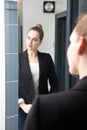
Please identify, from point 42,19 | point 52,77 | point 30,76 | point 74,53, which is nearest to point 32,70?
point 30,76

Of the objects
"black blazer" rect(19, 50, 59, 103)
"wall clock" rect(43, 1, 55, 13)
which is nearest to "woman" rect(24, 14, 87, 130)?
"black blazer" rect(19, 50, 59, 103)

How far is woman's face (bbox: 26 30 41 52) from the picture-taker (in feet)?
4.63

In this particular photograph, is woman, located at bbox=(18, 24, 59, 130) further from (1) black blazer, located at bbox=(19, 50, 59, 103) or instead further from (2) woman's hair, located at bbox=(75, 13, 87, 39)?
(2) woman's hair, located at bbox=(75, 13, 87, 39)

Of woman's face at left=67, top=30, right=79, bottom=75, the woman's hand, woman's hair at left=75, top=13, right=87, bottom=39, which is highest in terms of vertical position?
woman's hair at left=75, top=13, right=87, bottom=39

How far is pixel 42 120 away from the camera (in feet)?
2.02

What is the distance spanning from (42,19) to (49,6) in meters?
0.09

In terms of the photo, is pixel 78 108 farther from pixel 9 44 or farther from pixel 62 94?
pixel 9 44

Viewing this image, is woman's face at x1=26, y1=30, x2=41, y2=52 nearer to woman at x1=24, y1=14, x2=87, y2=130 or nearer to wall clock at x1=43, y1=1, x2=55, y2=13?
wall clock at x1=43, y1=1, x2=55, y2=13

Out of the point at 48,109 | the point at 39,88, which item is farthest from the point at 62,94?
the point at 39,88

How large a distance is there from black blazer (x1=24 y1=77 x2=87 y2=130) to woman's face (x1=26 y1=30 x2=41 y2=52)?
2.69 ft

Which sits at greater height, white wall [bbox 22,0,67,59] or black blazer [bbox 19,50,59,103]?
white wall [bbox 22,0,67,59]

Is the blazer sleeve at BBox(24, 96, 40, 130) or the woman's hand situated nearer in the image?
the blazer sleeve at BBox(24, 96, 40, 130)

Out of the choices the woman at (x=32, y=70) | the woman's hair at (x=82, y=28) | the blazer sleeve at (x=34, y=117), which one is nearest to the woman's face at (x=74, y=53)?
the woman's hair at (x=82, y=28)

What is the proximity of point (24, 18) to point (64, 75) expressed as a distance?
450mm
